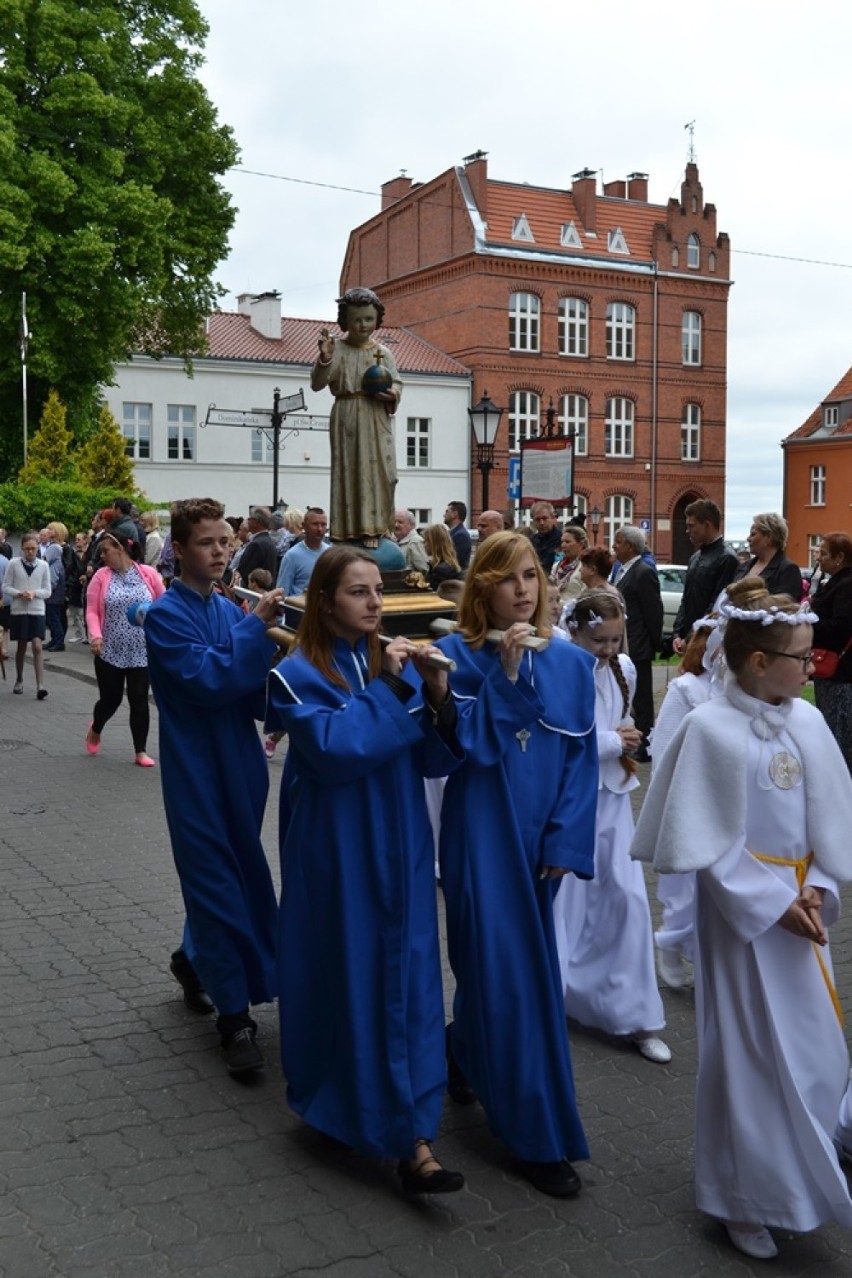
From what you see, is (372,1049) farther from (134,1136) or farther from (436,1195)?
(134,1136)

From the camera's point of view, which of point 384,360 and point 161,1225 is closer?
point 161,1225

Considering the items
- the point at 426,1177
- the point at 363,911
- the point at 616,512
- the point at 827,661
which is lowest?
the point at 426,1177

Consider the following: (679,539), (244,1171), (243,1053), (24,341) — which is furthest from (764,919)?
(679,539)

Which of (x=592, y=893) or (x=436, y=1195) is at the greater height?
(x=592, y=893)

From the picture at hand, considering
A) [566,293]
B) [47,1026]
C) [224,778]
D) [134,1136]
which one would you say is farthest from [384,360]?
[566,293]

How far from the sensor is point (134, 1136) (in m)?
4.24

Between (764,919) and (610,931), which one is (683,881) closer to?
(610,931)

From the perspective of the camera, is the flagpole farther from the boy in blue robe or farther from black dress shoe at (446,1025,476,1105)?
black dress shoe at (446,1025,476,1105)

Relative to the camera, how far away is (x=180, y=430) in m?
44.0

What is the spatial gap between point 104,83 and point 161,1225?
30.5 metres

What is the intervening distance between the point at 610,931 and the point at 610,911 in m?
0.08

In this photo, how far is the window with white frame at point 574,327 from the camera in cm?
5078

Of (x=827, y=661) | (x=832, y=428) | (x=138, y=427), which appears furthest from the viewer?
(x=832, y=428)

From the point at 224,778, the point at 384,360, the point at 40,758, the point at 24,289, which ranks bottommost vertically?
the point at 40,758
